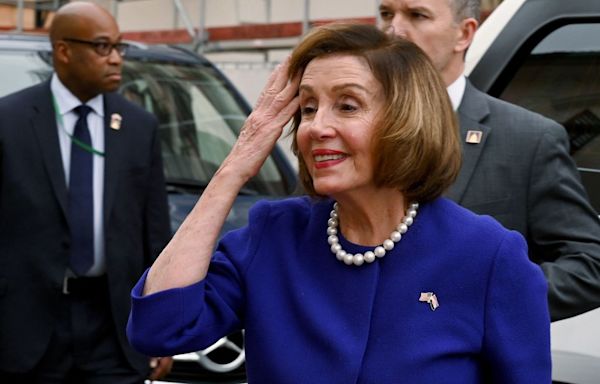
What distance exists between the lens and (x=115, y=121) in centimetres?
496

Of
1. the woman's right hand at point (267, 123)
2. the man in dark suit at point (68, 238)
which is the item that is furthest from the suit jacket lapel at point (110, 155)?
the woman's right hand at point (267, 123)

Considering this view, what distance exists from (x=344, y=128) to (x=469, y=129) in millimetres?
756

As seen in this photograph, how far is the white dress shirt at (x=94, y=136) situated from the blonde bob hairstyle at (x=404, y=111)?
2215 mm

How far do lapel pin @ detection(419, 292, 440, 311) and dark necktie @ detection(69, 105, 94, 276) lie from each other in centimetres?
236

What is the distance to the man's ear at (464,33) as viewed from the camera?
340 centimetres

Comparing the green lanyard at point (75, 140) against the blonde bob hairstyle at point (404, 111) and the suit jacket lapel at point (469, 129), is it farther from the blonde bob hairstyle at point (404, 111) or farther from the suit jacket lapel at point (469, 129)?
the blonde bob hairstyle at point (404, 111)

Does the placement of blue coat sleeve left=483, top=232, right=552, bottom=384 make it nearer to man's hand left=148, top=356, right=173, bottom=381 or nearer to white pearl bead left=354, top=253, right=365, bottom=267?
white pearl bead left=354, top=253, right=365, bottom=267

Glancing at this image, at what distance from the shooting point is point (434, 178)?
8.66ft

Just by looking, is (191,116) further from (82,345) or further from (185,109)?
(82,345)

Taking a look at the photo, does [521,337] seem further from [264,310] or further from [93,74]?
[93,74]

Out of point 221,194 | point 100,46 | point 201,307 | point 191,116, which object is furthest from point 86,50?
point 201,307

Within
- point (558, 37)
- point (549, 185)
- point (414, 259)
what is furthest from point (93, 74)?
point (414, 259)

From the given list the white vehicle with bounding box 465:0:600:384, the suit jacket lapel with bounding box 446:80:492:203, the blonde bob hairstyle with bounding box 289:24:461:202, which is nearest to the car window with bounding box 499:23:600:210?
the white vehicle with bounding box 465:0:600:384

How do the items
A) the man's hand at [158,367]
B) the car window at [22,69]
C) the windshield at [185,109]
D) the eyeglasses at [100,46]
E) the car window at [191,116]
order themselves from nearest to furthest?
the man's hand at [158,367] → the eyeglasses at [100,46] → the car window at [22,69] → the windshield at [185,109] → the car window at [191,116]
